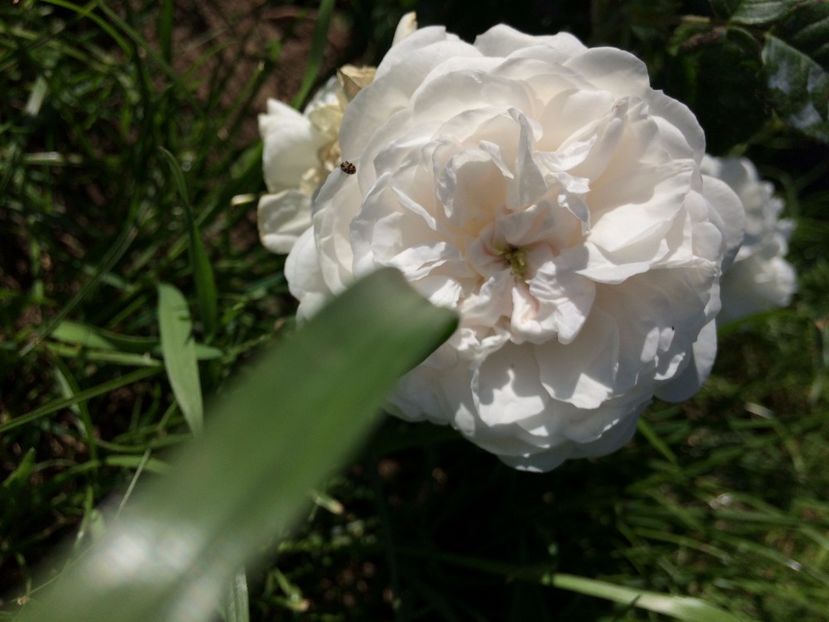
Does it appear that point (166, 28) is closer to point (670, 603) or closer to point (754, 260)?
point (754, 260)

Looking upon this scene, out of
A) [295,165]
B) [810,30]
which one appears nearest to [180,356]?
[295,165]

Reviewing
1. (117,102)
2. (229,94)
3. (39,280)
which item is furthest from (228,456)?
(229,94)

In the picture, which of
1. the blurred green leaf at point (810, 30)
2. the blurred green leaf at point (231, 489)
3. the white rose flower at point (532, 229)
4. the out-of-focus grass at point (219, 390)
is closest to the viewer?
the blurred green leaf at point (231, 489)

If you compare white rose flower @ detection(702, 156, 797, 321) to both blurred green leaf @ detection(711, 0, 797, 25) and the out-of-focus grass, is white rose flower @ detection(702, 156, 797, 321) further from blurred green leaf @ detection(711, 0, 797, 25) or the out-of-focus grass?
blurred green leaf @ detection(711, 0, 797, 25)

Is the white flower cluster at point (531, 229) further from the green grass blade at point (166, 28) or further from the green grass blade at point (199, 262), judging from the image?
the green grass blade at point (166, 28)

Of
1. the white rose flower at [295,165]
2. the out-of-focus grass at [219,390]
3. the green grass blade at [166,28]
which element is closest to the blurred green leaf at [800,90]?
the out-of-focus grass at [219,390]
